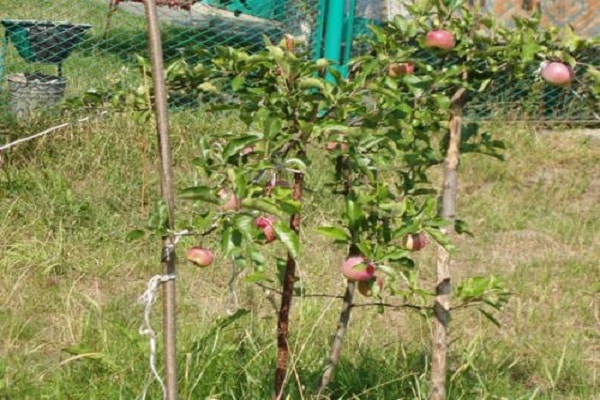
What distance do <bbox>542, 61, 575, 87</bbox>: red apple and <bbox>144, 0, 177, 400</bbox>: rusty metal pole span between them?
101 centimetres

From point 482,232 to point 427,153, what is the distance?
105 inches

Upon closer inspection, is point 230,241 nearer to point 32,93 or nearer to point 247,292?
point 247,292

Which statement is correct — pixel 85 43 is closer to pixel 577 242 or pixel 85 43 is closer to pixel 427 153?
pixel 577 242

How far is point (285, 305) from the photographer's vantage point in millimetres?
2639

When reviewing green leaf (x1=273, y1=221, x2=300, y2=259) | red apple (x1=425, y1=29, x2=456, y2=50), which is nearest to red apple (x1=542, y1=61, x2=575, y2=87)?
red apple (x1=425, y1=29, x2=456, y2=50)

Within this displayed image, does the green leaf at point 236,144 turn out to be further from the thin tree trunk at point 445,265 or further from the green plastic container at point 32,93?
the green plastic container at point 32,93

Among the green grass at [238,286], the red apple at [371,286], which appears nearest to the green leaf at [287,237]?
the red apple at [371,286]

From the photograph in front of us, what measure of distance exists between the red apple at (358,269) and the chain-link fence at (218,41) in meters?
3.79

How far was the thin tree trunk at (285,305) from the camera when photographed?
2.54m

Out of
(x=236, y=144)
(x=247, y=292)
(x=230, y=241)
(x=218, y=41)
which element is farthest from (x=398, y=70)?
(x=218, y=41)

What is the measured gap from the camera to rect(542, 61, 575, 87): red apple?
254 cm

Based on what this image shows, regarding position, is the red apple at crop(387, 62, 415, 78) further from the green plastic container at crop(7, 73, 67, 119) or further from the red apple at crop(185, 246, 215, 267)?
the green plastic container at crop(7, 73, 67, 119)

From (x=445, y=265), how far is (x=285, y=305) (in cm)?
49

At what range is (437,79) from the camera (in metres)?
2.56
